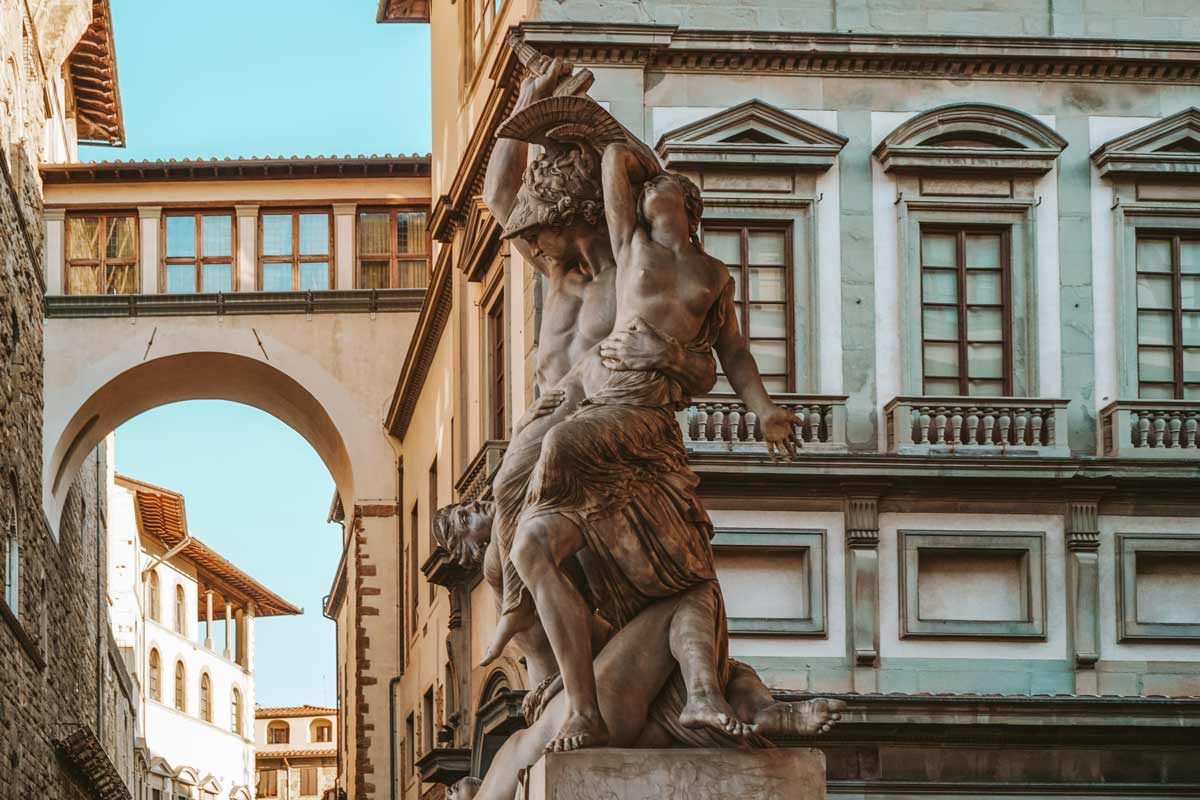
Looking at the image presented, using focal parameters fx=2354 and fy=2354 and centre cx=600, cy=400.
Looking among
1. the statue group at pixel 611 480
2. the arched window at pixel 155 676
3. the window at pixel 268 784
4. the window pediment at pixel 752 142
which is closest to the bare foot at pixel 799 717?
the statue group at pixel 611 480

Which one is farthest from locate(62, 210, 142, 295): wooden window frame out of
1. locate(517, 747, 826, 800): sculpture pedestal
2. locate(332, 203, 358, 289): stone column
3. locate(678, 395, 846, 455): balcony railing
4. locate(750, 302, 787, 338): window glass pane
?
locate(517, 747, 826, 800): sculpture pedestal

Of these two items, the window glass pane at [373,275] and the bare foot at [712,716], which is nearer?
the bare foot at [712,716]

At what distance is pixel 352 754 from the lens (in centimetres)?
3916

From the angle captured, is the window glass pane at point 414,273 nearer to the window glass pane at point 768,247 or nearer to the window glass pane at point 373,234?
the window glass pane at point 373,234

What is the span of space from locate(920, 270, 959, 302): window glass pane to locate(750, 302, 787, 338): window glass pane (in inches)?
58.3

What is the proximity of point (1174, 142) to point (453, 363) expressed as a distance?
32.6ft

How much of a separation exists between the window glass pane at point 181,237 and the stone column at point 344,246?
2.29 metres

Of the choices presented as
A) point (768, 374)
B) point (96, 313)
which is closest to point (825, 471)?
point (768, 374)

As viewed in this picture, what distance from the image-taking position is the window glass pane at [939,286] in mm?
23844

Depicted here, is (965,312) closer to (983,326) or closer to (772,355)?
(983,326)

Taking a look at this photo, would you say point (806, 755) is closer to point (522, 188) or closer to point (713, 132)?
point (522, 188)

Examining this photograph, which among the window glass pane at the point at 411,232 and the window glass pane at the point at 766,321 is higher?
the window glass pane at the point at 411,232

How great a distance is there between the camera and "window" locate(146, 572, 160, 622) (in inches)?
2854

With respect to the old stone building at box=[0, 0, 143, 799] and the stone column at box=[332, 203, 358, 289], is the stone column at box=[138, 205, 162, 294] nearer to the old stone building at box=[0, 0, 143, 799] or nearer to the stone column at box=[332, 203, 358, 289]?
the old stone building at box=[0, 0, 143, 799]
